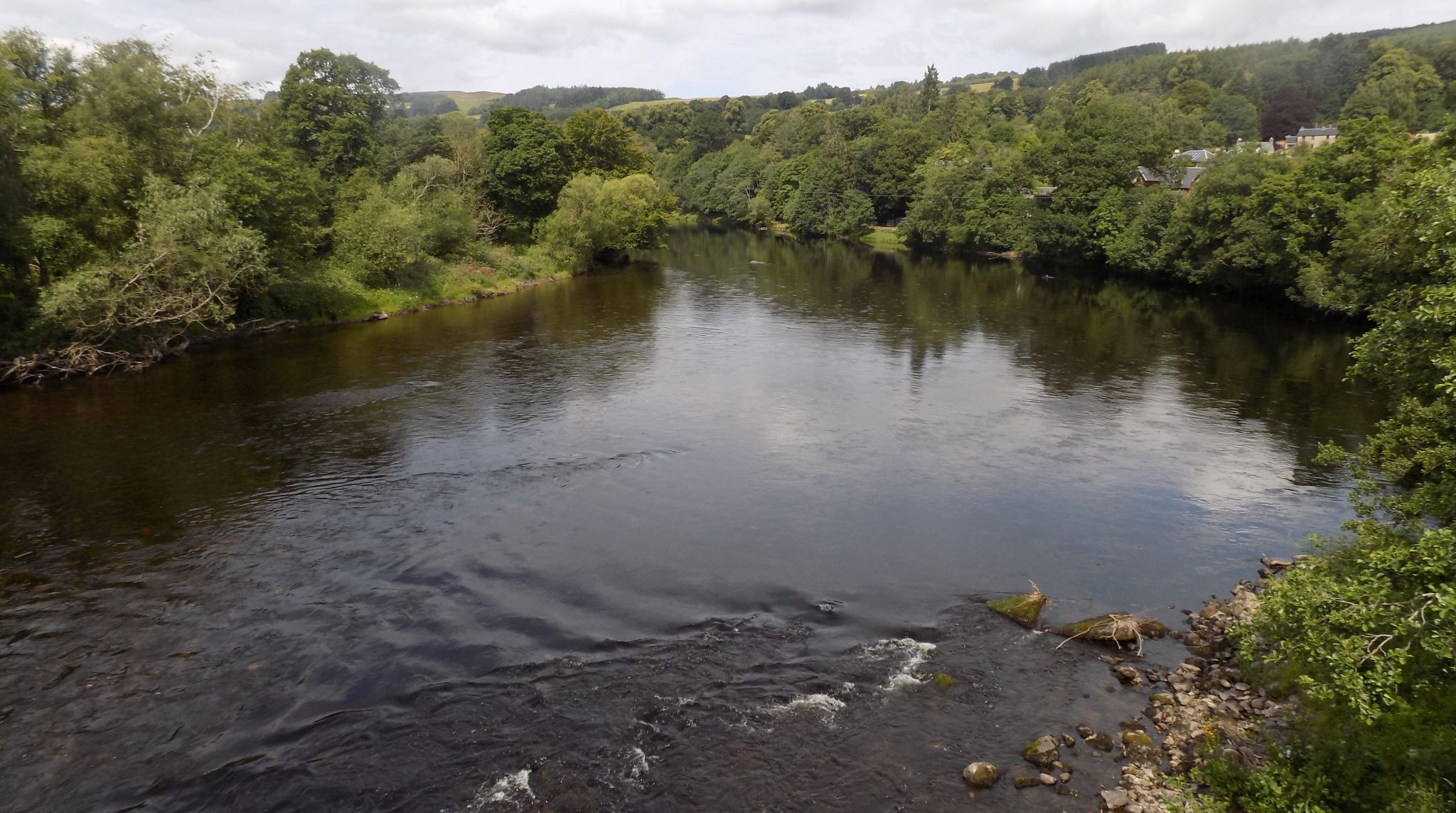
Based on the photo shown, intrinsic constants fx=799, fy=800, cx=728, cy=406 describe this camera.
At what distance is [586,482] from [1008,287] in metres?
46.6

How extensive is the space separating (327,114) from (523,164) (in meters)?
14.9

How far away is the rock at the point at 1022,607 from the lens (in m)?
16.3

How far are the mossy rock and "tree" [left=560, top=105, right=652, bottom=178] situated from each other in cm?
6668

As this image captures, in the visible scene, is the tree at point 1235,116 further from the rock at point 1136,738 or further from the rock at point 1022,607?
the rock at point 1136,738

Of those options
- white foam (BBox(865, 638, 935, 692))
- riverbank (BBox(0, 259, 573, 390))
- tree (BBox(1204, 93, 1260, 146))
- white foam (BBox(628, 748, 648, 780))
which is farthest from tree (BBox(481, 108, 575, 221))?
tree (BBox(1204, 93, 1260, 146))

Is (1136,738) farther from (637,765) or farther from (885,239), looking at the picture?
(885,239)

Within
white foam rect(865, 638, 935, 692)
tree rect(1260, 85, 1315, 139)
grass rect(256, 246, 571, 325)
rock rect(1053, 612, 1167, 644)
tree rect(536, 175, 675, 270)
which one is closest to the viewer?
white foam rect(865, 638, 935, 692)

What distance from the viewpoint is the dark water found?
12.4m

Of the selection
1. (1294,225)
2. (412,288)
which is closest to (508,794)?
(412,288)

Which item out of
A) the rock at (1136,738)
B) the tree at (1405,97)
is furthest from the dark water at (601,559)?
the tree at (1405,97)

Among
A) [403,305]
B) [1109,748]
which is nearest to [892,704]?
[1109,748]

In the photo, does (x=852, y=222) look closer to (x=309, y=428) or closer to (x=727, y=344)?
(x=727, y=344)

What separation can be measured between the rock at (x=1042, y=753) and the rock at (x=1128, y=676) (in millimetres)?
2616

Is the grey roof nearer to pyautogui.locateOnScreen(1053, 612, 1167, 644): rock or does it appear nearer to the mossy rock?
pyautogui.locateOnScreen(1053, 612, 1167, 644): rock
